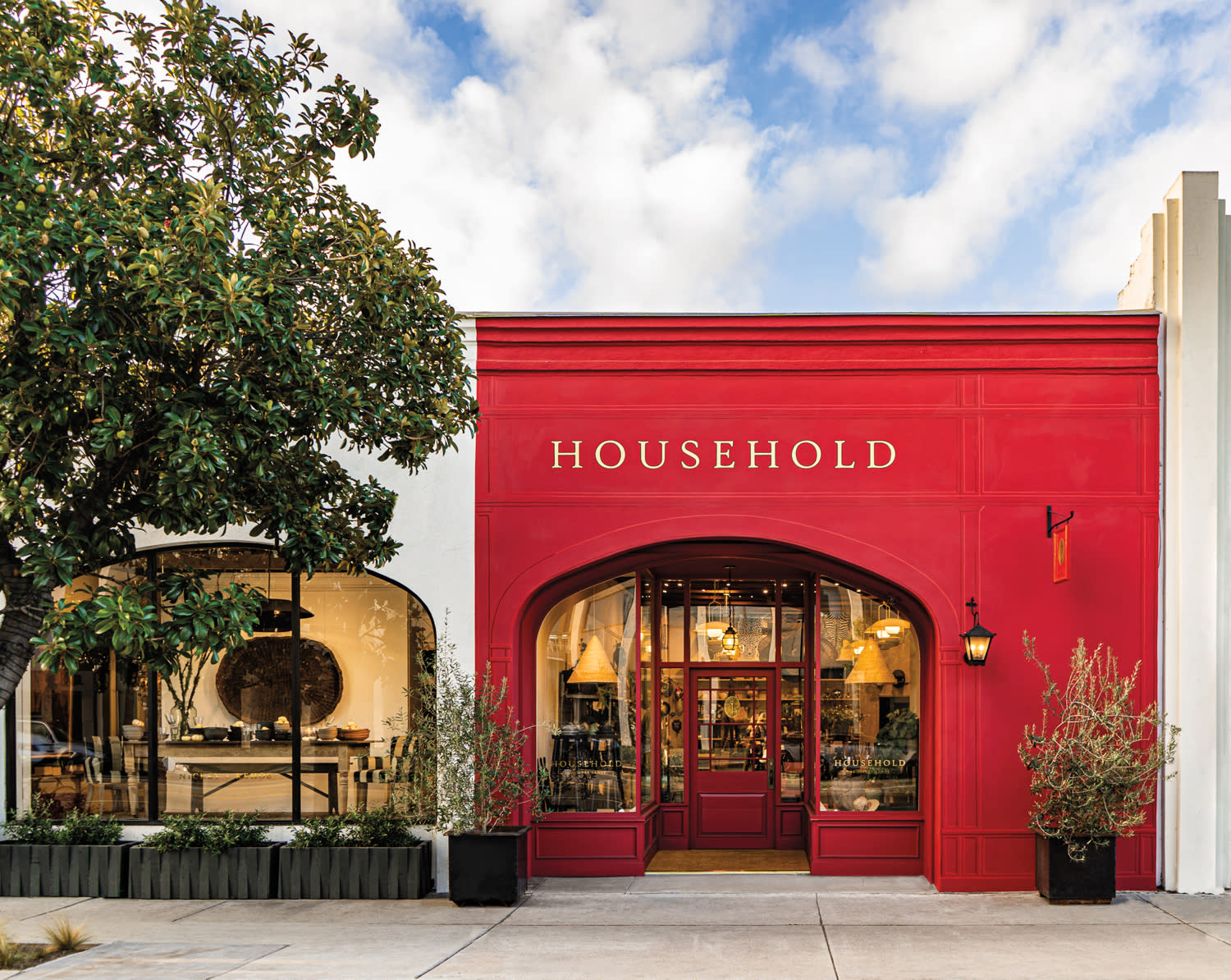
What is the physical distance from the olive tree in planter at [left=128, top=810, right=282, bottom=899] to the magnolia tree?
3177 mm

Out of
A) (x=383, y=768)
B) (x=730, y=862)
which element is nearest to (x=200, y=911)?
(x=383, y=768)

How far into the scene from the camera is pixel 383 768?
1078cm

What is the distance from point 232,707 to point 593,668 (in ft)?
12.6

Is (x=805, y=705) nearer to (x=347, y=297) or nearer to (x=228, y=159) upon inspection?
(x=347, y=297)

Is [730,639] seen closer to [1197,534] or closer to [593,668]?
[593,668]

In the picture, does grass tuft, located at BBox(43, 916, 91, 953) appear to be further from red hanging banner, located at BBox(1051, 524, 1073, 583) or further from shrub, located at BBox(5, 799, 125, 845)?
red hanging banner, located at BBox(1051, 524, 1073, 583)

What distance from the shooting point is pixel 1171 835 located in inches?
396

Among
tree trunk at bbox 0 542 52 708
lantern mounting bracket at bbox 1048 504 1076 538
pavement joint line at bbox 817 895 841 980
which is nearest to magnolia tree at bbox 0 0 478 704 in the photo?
tree trunk at bbox 0 542 52 708

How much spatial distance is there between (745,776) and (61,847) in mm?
7419

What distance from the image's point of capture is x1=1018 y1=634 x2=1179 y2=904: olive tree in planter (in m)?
9.38

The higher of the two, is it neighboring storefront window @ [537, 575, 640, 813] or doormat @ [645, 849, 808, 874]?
neighboring storefront window @ [537, 575, 640, 813]

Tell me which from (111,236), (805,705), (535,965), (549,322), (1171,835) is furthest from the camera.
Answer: (805,705)

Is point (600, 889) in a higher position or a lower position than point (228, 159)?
lower

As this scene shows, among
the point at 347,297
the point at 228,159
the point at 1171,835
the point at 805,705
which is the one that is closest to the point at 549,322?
the point at 347,297
